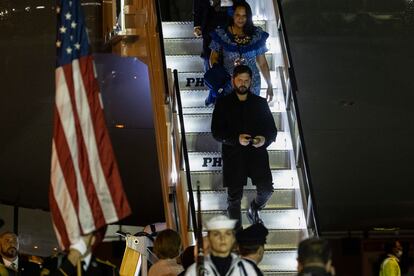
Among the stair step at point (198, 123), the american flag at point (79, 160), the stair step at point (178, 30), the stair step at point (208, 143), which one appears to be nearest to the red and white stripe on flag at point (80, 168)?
the american flag at point (79, 160)

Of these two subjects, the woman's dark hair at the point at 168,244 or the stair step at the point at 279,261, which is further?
the stair step at the point at 279,261

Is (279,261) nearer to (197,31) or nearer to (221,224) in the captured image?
(197,31)

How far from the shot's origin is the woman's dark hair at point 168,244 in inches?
332

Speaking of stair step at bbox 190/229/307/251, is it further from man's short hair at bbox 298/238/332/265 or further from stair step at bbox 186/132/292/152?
man's short hair at bbox 298/238/332/265

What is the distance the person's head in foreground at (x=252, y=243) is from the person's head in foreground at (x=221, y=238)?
2.85ft

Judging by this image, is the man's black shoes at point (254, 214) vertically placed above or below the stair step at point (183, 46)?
below

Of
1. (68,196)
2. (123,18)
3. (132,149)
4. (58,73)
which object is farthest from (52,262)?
(132,149)

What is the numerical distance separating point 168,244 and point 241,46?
336 centimetres

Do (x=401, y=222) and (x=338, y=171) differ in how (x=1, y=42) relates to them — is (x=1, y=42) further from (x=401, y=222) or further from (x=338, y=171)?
(x=401, y=222)

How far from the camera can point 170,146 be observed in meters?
12.2

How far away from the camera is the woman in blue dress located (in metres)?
11.3

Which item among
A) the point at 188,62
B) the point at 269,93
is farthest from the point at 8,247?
the point at 188,62

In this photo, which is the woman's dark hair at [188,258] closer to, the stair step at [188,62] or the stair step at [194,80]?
the stair step at [194,80]

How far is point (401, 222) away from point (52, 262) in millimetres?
14536
